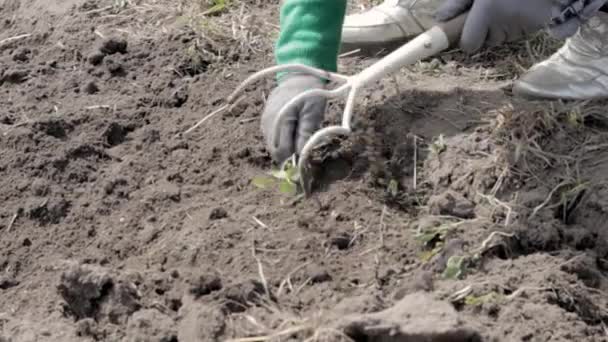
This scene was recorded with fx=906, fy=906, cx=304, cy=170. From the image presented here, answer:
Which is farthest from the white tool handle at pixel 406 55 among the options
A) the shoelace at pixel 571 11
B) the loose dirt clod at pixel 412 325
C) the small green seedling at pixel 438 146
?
the loose dirt clod at pixel 412 325

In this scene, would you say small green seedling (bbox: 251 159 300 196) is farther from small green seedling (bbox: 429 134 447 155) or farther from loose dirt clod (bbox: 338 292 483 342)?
loose dirt clod (bbox: 338 292 483 342)

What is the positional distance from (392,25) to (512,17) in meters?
0.53

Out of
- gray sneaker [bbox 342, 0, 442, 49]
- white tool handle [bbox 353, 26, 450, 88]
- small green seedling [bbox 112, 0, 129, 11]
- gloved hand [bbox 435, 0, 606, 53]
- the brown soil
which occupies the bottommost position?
the brown soil

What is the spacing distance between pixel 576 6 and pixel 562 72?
202mm

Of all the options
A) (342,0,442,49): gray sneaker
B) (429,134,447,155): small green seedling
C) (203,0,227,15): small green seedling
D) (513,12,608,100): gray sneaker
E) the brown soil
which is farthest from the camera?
(203,0,227,15): small green seedling

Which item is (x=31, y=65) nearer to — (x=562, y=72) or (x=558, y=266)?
(x=562, y=72)

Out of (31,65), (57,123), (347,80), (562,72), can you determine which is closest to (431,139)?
(347,80)

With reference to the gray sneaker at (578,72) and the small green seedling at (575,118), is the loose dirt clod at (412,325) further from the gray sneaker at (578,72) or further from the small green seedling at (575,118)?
the gray sneaker at (578,72)

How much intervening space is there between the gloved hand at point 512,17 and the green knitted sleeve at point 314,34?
292 mm

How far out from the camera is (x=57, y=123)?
2.40m

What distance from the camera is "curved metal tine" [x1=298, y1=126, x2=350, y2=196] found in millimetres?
2010

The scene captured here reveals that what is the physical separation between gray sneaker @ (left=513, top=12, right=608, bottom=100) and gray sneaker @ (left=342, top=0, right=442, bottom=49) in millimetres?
486

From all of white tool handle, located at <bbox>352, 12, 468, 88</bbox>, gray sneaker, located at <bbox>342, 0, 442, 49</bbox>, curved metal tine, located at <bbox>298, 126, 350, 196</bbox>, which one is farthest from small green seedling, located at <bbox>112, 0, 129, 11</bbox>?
curved metal tine, located at <bbox>298, 126, 350, 196</bbox>

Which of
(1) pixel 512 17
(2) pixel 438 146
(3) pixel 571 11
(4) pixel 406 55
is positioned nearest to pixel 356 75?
(4) pixel 406 55
